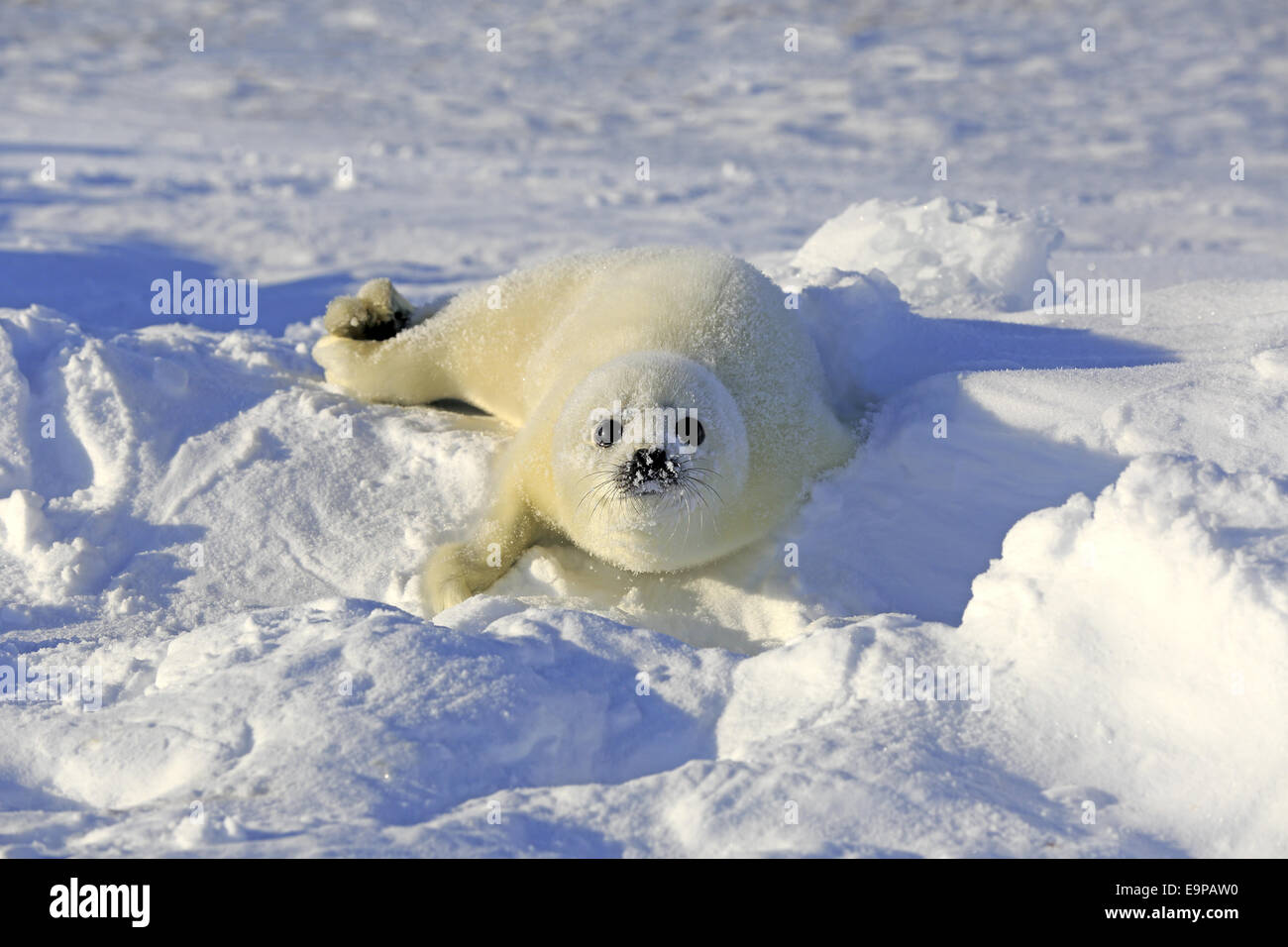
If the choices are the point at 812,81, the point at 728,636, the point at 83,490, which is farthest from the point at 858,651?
the point at 812,81

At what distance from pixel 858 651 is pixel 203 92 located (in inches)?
355

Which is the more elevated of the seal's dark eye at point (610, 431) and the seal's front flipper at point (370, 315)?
the seal's front flipper at point (370, 315)

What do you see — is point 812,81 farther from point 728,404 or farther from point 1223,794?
point 1223,794

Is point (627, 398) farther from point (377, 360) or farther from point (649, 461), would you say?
point (377, 360)

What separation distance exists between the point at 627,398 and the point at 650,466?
0.21 meters

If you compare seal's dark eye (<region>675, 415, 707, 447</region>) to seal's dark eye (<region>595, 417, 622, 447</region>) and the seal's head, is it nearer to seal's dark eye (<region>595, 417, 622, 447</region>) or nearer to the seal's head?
the seal's head

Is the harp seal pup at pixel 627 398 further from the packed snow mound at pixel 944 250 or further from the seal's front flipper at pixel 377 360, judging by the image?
the packed snow mound at pixel 944 250

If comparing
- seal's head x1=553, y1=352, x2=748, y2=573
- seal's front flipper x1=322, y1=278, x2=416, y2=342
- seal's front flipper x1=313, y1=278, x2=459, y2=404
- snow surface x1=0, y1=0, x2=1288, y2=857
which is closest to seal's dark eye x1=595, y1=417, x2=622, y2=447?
seal's head x1=553, y1=352, x2=748, y2=573

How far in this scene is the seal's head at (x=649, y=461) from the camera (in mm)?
2990

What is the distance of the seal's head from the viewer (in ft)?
9.81

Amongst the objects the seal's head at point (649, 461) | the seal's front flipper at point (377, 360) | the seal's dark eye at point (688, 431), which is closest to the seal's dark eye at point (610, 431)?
the seal's head at point (649, 461)

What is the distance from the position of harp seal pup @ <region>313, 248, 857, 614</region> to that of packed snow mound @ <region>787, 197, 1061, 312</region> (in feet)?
4.24
